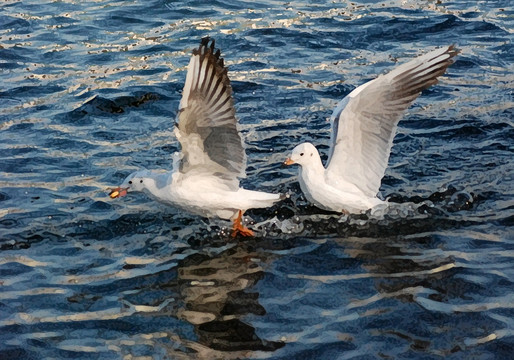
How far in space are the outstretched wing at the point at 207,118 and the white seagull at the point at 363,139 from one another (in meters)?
0.96

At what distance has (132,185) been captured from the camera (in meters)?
8.02

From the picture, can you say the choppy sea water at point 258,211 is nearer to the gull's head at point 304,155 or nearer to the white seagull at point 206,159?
the white seagull at point 206,159

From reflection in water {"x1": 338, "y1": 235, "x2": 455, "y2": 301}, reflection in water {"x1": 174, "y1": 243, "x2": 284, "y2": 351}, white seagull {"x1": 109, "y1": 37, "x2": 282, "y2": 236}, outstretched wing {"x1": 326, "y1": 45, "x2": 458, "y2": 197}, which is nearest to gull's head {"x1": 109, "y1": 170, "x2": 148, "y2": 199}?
white seagull {"x1": 109, "y1": 37, "x2": 282, "y2": 236}

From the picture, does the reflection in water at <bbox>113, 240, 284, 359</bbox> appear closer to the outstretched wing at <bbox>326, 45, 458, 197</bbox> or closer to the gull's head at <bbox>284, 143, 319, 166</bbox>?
the gull's head at <bbox>284, 143, 319, 166</bbox>

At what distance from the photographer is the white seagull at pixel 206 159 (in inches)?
263

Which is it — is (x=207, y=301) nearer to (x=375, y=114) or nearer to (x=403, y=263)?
(x=403, y=263)

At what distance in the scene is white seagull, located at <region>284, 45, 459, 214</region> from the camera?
7871 mm

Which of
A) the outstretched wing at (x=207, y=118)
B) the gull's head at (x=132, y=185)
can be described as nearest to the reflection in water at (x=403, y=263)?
the outstretched wing at (x=207, y=118)

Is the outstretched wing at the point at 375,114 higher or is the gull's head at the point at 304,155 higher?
the outstretched wing at the point at 375,114

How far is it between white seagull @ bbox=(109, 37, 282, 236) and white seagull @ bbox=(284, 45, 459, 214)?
0.59 m

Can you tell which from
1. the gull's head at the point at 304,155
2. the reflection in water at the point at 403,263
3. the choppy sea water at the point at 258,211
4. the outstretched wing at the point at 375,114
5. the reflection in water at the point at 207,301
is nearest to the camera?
the reflection in water at the point at 207,301

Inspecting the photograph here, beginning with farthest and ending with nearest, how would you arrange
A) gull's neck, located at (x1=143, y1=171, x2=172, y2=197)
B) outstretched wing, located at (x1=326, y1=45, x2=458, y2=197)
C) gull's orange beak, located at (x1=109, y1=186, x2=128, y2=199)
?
gull's orange beak, located at (x1=109, y1=186, x2=128, y2=199), outstretched wing, located at (x1=326, y1=45, x2=458, y2=197), gull's neck, located at (x1=143, y1=171, x2=172, y2=197)

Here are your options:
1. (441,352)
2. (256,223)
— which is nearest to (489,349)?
(441,352)

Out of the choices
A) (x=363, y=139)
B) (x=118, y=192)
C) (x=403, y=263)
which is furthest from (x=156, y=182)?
(x=403, y=263)
